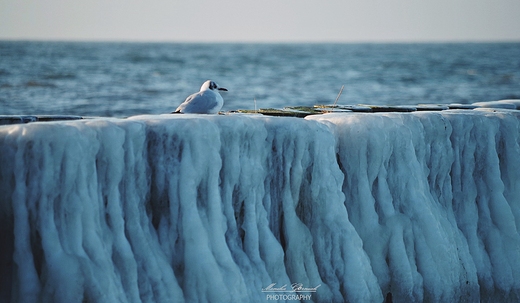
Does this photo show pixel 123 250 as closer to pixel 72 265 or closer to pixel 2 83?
pixel 72 265

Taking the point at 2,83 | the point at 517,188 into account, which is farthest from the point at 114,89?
the point at 517,188

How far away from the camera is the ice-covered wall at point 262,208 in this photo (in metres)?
4.88

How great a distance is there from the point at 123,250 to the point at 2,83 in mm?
27828

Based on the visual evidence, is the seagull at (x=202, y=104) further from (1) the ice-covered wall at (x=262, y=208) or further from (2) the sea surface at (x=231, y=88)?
(2) the sea surface at (x=231, y=88)

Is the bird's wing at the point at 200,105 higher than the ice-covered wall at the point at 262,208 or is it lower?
higher

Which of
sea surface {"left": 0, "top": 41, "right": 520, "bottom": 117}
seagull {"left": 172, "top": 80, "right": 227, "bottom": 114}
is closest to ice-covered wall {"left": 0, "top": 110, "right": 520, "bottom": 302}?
seagull {"left": 172, "top": 80, "right": 227, "bottom": 114}

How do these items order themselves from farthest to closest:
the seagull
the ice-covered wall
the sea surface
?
the sea surface < the seagull < the ice-covered wall

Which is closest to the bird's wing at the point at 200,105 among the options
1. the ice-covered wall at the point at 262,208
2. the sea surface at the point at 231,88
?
the ice-covered wall at the point at 262,208

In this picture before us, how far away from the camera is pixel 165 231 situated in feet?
17.5

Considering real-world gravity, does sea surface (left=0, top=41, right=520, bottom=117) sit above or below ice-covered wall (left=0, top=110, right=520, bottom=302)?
above

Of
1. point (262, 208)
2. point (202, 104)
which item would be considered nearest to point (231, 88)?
point (202, 104)

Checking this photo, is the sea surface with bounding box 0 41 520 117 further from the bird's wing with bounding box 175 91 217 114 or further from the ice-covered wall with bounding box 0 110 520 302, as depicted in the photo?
the ice-covered wall with bounding box 0 110 520 302

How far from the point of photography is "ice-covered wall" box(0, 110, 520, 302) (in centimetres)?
488

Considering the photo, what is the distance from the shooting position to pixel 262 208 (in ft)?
18.8
